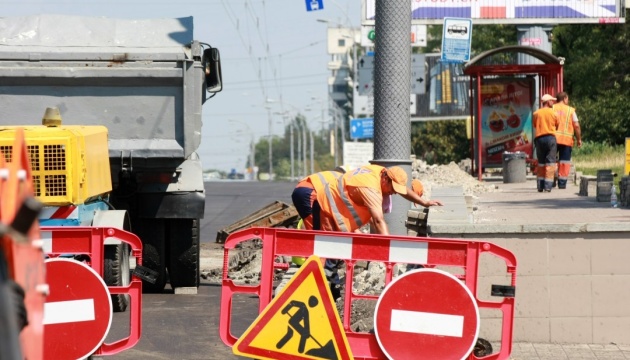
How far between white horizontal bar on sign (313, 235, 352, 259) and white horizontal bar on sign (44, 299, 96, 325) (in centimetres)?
141

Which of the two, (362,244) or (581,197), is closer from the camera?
(362,244)

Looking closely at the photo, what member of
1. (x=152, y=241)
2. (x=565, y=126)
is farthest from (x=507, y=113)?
(x=152, y=241)

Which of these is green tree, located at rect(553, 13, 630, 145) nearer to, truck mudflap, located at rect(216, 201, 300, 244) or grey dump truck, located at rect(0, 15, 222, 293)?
truck mudflap, located at rect(216, 201, 300, 244)

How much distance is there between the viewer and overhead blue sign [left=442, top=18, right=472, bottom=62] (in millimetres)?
26484

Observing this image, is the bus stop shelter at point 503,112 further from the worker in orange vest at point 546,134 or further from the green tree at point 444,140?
the green tree at point 444,140

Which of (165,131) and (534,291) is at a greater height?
(165,131)

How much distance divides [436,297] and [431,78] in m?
46.9

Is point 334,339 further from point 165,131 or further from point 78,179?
point 165,131

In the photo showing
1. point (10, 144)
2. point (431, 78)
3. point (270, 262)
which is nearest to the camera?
point (270, 262)

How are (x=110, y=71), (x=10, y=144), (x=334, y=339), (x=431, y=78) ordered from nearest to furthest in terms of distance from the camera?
(x=334, y=339), (x=10, y=144), (x=110, y=71), (x=431, y=78)

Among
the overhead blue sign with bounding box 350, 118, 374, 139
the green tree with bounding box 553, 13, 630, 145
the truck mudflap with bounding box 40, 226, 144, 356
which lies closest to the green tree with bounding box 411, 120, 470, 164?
the overhead blue sign with bounding box 350, 118, 374, 139

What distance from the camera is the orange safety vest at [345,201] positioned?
10.6 metres

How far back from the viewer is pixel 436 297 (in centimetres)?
770

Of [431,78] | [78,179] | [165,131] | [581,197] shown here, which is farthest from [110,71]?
[431,78]
